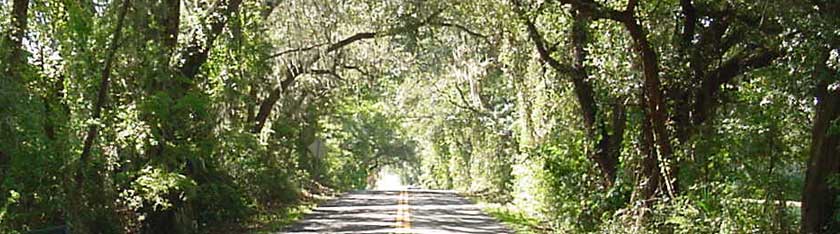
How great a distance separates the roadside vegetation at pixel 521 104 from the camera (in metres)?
9.60

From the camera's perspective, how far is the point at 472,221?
19.7m

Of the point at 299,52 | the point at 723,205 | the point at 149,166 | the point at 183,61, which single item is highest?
the point at 299,52

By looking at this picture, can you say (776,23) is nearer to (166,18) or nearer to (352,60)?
(166,18)

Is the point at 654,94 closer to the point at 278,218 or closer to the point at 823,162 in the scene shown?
the point at 823,162

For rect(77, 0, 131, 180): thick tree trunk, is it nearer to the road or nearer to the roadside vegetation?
the roadside vegetation

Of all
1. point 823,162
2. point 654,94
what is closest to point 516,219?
point 654,94

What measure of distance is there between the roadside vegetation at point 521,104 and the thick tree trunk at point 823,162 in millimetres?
16

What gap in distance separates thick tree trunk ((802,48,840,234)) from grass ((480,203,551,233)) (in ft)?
27.4

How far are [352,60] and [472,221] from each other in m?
7.40

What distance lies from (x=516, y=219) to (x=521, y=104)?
109 inches

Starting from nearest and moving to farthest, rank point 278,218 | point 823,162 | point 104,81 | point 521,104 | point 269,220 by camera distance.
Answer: point 823,162
point 104,81
point 269,220
point 278,218
point 521,104

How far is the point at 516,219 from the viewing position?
20.1 m

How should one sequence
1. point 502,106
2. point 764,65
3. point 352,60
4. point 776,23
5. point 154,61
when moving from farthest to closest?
point 502,106 → point 352,60 → point 154,61 → point 764,65 → point 776,23

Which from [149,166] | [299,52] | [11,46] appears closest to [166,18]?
[149,166]
